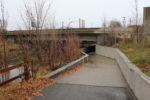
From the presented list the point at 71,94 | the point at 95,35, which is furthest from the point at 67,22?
the point at 95,35

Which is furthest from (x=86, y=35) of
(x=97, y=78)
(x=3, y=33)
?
(x=3, y=33)

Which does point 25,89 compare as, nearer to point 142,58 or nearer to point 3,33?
point 3,33

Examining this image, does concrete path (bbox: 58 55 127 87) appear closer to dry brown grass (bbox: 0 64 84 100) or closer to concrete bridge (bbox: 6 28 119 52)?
dry brown grass (bbox: 0 64 84 100)

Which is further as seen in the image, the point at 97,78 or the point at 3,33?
the point at 97,78

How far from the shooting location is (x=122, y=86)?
15.9ft

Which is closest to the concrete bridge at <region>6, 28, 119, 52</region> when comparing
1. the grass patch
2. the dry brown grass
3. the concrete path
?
the dry brown grass

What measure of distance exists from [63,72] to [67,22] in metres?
3.76

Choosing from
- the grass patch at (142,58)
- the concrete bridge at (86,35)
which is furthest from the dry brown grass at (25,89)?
the grass patch at (142,58)

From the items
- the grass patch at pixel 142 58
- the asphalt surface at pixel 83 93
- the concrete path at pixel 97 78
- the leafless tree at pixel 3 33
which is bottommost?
the concrete path at pixel 97 78

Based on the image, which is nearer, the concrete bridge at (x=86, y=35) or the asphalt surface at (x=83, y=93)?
the asphalt surface at (x=83, y=93)

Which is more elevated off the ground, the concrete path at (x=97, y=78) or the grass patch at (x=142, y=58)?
the grass patch at (x=142, y=58)

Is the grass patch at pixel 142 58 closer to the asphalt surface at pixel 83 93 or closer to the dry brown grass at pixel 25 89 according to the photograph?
the asphalt surface at pixel 83 93

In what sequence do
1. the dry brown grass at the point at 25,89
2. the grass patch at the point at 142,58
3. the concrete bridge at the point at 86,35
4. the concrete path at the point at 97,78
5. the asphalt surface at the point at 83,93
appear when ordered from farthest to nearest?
1. the concrete bridge at the point at 86,35
2. the concrete path at the point at 97,78
3. the grass patch at the point at 142,58
4. the asphalt surface at the point at 83,93
5. the dry brown grass at the point at 25,89

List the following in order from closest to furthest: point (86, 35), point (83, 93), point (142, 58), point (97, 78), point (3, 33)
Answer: point (83, 93) → point (3, 33) → point (142, 58) → point (97, 78) → point (86, 35)
